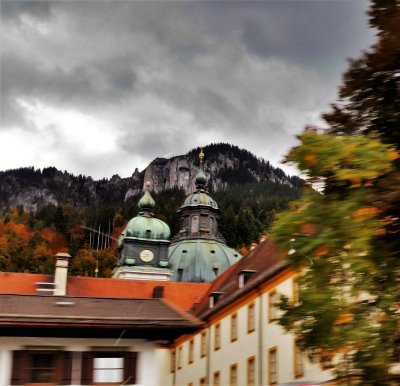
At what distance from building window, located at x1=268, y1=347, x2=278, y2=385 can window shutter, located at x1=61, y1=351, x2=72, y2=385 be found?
12925mm

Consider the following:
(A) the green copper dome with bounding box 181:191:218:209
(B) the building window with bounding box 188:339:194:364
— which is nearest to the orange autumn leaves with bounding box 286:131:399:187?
(B) the building window with bounding box 188:339:194:364

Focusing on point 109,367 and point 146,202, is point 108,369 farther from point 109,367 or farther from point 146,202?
point 146,202

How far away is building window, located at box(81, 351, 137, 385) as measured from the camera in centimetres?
1534

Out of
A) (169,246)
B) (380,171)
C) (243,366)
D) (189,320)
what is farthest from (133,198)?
(380,171)

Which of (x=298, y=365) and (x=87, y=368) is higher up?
(x=298, y=365)

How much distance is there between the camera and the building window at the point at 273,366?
26.3 meters

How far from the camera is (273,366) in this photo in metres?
26.7

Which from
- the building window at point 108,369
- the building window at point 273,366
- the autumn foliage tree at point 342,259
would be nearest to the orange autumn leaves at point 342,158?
the autumn foliage tree at point 342,259

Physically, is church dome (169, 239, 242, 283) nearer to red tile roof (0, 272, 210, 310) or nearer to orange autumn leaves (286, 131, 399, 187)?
red tile roof (0, 272, 210, 310)

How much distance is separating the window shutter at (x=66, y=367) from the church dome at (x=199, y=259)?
6196 centimetres

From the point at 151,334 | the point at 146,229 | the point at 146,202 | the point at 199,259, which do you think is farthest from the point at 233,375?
the point at 146,202

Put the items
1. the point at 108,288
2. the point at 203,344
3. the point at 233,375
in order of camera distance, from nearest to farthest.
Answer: the point at 233,375, the point at 203,344, the point at 108,288

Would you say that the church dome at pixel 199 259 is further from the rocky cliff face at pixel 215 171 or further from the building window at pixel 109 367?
the building window at pixel 109 367

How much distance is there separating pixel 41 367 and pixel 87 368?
42.9 inches
